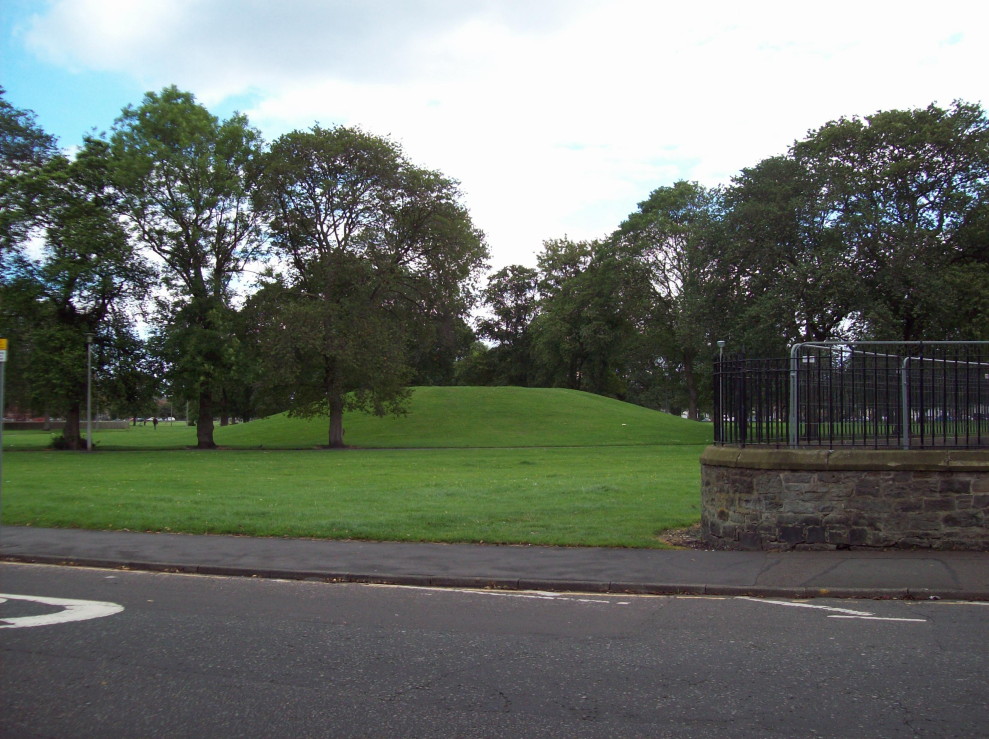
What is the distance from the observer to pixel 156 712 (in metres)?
4.87

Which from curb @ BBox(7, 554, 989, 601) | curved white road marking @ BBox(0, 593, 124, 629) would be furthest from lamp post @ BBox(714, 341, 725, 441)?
curved white road marking @ BBox(0, 593, 124, 629)

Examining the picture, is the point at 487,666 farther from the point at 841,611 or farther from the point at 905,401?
the point at 905,401

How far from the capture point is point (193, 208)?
43.3m

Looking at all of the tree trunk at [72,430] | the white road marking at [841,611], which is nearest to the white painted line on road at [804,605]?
the white road marking at [841,611]

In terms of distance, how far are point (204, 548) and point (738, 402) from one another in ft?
24.9

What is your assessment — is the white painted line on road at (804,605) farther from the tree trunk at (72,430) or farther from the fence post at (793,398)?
A: the tree trunk at (72,430)

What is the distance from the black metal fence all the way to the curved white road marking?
27.1 feet

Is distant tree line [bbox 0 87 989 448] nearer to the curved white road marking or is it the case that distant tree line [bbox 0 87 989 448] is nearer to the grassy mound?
the grassy mound

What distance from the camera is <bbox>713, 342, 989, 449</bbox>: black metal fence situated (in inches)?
420

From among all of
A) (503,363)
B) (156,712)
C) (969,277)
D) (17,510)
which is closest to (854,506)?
(156,712)

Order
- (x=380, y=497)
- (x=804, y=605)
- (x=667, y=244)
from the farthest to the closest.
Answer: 1. (x=667, y=244)
2. (x=380, y=497)
3. (x=804, y=605)

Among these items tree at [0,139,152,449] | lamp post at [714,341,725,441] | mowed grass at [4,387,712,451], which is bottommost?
mowed grass at [4,387,712,451]

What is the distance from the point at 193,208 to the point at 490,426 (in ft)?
72.3

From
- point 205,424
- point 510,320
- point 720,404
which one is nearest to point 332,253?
point 205,424
